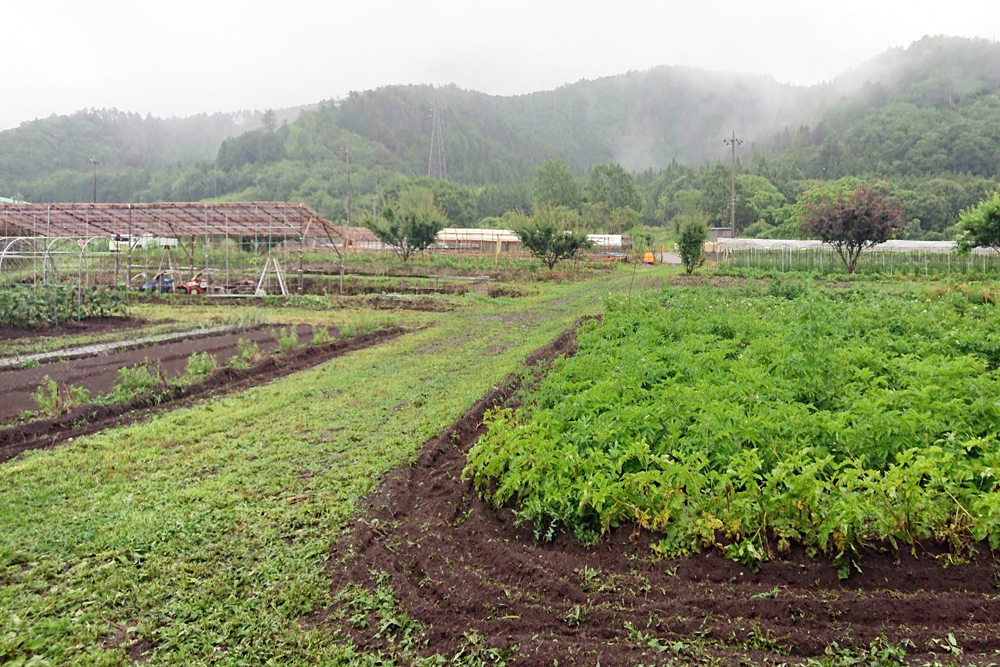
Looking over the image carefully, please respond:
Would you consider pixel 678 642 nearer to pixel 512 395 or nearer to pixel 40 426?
pixel 512 395

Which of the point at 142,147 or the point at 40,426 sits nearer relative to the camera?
the point at 40,426

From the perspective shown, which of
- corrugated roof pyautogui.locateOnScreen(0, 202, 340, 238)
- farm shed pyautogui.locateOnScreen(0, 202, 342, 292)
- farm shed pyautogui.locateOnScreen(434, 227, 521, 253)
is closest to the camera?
farm shed pyautogui.locateOnScreen(0, 202, 342, 292)

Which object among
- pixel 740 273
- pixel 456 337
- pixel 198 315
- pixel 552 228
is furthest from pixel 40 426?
pixel 552 228

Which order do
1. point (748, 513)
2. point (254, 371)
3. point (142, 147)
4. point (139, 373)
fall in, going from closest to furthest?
1. point (748, 513)
2. point (139, 373)
3. point (254, 371)
4. point (142, 147)

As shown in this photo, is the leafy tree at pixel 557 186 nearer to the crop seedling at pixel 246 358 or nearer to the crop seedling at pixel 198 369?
the crop seedling at pixel 246 358

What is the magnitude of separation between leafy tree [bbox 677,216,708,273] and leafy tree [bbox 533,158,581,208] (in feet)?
227

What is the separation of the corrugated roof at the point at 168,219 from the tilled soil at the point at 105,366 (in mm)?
11321

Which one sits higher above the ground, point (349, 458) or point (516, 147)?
point (516, 147)

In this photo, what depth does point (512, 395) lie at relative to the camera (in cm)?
948

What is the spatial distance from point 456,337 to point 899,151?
11121 cm

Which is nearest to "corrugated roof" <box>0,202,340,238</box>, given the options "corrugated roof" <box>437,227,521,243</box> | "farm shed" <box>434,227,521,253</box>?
"farm shed" <box>434,227,521,253</box>

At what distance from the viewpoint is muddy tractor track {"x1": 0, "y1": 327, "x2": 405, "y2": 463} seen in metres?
7.94

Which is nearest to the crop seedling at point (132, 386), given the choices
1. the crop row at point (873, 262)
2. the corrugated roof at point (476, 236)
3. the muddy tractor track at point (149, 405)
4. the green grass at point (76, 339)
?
the muddy tractor track at point (149, 405)

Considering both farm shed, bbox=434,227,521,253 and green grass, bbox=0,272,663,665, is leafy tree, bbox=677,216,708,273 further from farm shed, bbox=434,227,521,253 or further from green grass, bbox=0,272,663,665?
farm shed, bbox=434,227,521,253
